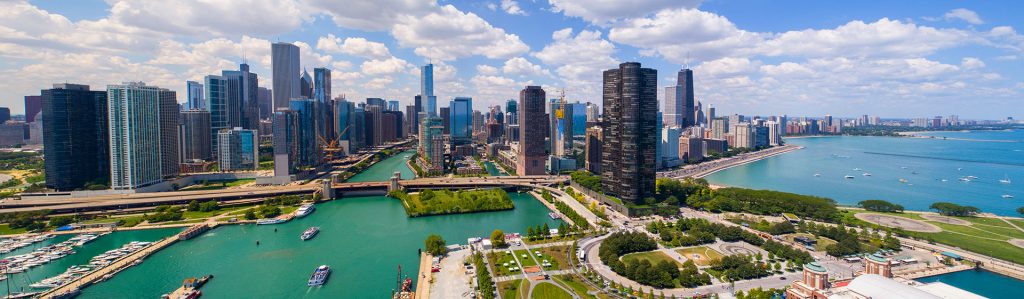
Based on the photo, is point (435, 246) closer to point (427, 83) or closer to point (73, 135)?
point (73, 135)

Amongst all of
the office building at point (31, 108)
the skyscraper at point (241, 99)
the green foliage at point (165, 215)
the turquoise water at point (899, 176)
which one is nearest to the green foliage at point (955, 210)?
the turquoise water at point (899, 176)

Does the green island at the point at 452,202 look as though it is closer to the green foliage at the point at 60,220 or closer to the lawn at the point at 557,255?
the lawn at the point at 557,255

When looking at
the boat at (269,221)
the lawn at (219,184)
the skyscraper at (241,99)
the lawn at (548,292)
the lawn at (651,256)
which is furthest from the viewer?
the skyscraper at (241,99)

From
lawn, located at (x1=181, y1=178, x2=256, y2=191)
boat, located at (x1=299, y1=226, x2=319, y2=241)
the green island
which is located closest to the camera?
boat, located at (x1=299, y1=226, x2=319, y2=241)

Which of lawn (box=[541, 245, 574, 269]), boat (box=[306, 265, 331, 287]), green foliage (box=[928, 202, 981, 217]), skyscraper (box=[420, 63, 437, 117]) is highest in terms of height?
skyscraper (box=[420, 63, 437, 117])

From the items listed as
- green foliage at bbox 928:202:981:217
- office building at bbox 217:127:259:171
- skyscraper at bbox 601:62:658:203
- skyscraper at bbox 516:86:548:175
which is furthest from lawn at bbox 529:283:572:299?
office building at bbox 217:127:259:171

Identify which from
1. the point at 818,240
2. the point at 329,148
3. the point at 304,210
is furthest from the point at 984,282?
the point at 329,148

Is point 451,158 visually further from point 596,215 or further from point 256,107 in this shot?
point 256,107

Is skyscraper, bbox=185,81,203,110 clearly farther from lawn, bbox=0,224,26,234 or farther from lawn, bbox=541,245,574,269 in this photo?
lawn, bbox=541,245,574,269
